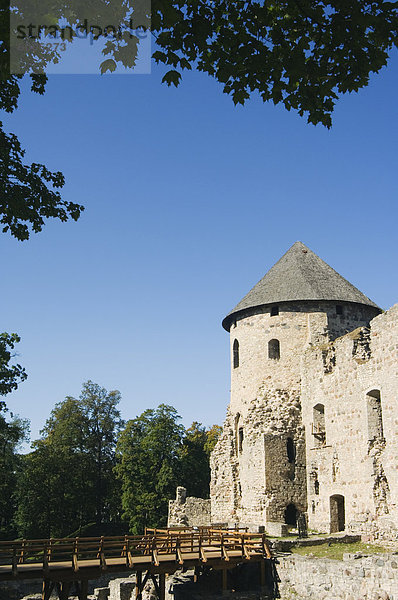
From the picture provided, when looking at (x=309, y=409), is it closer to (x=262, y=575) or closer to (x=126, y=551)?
(x=262, y=575)

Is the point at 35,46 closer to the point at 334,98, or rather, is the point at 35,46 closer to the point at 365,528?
the point at 334,98

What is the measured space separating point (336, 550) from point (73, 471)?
972 inches

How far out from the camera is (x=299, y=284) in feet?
92.8

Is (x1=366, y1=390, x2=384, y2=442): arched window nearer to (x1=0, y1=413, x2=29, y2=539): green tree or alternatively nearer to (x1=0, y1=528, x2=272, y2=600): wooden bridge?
(x1=0, y1=528, x2=272, y2=600): wooden bridge

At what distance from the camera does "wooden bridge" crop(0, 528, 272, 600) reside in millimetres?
15562

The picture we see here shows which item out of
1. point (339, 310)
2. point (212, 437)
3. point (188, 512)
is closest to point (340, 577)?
point (339, 310)

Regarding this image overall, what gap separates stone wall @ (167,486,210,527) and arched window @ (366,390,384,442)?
11802mm

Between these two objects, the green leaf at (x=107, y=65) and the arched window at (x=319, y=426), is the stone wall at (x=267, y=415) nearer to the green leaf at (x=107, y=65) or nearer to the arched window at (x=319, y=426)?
the arched window at (x=319, y=426)

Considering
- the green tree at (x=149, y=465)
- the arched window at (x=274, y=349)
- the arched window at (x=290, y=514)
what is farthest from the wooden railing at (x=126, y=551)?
the green tree at (x=149, y=465)

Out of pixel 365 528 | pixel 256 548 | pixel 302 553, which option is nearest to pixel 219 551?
pixel 256 548

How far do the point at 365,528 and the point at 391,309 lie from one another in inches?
310

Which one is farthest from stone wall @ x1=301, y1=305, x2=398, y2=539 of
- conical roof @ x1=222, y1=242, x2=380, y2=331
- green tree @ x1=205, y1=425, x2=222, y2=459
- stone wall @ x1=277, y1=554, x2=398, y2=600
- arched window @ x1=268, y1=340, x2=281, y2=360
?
green tree @ x1=205, y1=425, x2=222, y2=459

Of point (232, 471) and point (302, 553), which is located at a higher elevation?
point (232, 471)

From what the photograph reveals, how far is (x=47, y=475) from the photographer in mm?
37750
